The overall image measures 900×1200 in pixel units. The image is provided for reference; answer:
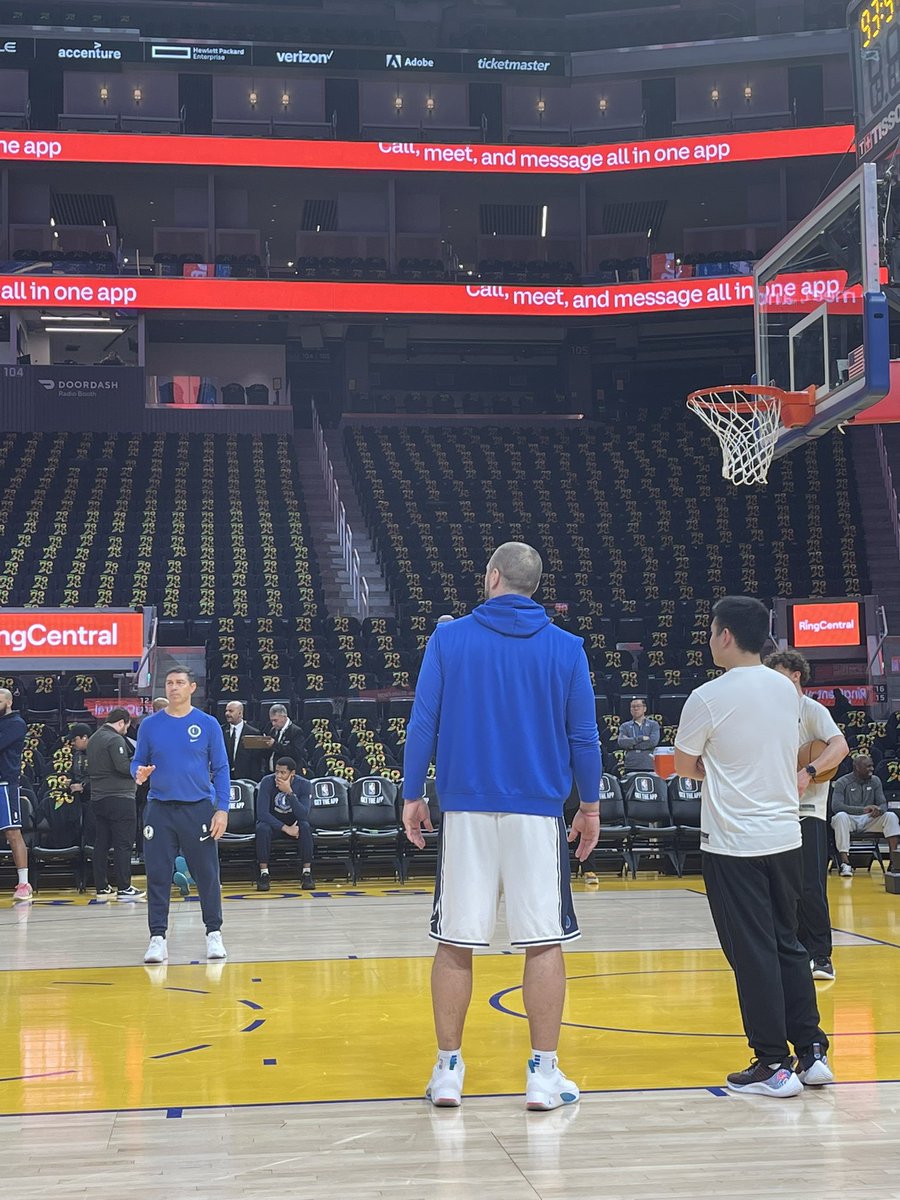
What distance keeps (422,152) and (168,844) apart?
22.9m

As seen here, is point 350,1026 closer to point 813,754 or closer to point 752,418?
point 813,754

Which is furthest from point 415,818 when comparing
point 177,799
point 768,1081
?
point 177,799

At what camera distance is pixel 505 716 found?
458 cm

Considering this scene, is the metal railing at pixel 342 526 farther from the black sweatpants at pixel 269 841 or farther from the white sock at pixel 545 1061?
the white sock at pixel 545 1061

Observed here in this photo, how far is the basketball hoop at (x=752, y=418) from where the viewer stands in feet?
39.0

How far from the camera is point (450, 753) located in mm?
4590

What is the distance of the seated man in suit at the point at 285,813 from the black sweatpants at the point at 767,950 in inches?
336

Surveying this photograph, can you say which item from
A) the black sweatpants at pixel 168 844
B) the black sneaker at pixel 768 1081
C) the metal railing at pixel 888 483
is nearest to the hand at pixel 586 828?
the black sneaker at pixel 768 1081

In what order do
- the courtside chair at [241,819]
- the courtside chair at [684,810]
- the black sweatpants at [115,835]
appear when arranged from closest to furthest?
1. the black sweatpants at [115,835]
2. the courtside chair at [241,819]
3. the courtside chair at [684,810]

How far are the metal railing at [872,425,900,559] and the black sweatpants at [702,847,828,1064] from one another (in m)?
21.3

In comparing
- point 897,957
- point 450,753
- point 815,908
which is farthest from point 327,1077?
point 897,957

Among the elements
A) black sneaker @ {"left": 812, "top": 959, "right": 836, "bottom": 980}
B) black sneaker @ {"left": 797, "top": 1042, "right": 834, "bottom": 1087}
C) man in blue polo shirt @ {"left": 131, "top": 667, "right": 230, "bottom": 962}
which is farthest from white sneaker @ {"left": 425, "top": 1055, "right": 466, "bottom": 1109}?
man in blue polo shirt @ {"left": 131, "top": 667, "right": 230, "bottom": 962}

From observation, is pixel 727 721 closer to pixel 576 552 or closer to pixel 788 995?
pixel 788 995

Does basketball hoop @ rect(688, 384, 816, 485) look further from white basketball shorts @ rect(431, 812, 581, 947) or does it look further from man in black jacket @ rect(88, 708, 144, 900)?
white basketball shorts @ rect(431, 812, 581, 947)
